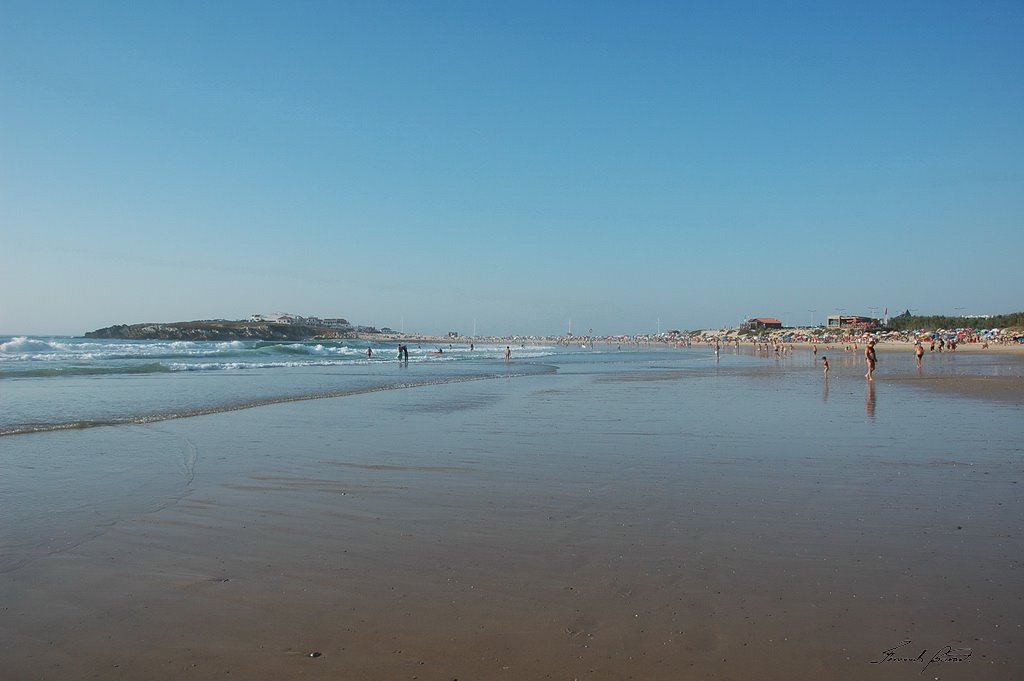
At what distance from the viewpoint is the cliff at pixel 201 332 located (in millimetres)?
132625

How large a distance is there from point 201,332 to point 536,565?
473 feet

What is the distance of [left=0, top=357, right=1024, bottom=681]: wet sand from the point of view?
381 centimetres

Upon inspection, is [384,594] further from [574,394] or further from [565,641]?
[574,394]

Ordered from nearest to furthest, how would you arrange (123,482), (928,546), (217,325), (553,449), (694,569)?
1. (694,569)
2. (928,546)
3. (123,482)
4. (553,449)
5. (217,325)

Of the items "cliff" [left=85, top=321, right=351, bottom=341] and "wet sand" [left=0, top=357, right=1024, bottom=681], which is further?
"cliff" [left=85, top=321, right=351, bottom=341]

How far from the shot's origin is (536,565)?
5262 mm

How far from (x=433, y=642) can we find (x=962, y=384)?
25.4 meters

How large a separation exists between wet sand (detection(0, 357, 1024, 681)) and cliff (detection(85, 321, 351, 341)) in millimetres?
130927

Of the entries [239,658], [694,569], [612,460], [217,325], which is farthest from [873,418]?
[217,325]

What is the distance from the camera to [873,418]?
46.6 ft

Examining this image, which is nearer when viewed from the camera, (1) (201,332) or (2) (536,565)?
(2) (536,565)

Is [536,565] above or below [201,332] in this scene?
below

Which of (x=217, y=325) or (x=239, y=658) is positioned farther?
(x=217, y=325)

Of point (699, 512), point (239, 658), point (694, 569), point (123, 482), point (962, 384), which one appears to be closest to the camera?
point (239, 658)
